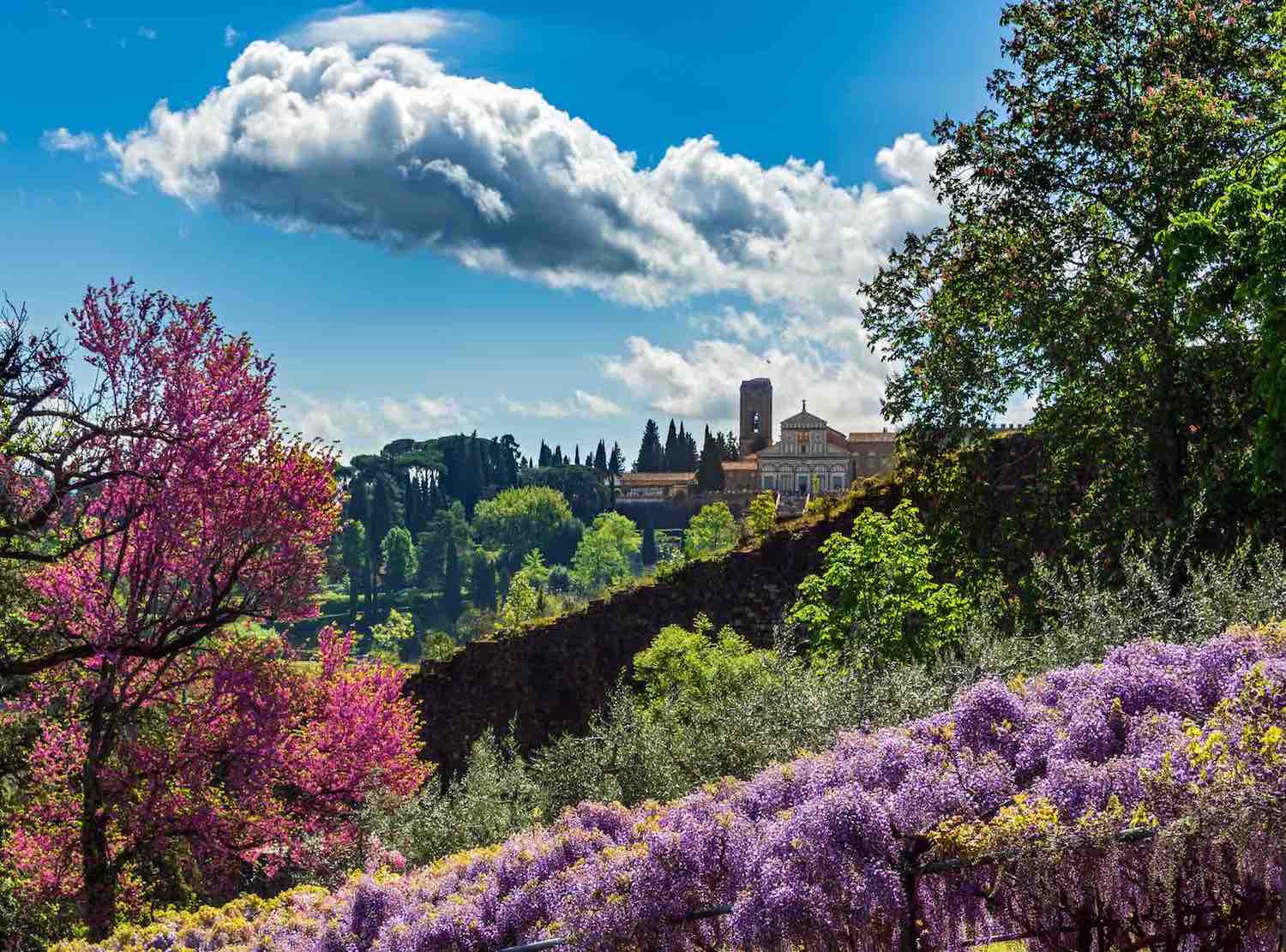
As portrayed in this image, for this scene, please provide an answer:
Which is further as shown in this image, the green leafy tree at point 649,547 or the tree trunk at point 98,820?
the green leafy tree at point 649,547

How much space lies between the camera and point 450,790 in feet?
40.9

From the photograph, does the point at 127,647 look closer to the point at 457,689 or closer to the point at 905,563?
the point at 905,563

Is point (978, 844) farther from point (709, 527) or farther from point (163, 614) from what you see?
point (709, 527)

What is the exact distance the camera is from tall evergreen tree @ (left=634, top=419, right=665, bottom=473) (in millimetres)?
154250

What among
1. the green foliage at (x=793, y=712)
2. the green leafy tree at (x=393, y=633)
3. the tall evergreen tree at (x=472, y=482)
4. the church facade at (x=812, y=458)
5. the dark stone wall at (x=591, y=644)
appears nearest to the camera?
the green foliage at (x=793, y=712)

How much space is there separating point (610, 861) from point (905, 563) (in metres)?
12.4

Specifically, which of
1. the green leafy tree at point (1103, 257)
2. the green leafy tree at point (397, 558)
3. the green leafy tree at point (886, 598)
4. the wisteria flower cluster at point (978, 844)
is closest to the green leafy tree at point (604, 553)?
the green leafy tree at point (397, 558)

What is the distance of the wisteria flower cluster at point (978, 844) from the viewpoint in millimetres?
4961

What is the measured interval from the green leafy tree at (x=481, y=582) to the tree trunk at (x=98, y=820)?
123m

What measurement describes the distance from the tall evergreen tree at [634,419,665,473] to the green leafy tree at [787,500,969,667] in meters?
134

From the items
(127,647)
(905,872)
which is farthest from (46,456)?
(905,872)

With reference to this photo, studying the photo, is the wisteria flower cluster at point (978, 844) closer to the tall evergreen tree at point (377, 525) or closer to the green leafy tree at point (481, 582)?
the green leafy tree at point (481, 582)

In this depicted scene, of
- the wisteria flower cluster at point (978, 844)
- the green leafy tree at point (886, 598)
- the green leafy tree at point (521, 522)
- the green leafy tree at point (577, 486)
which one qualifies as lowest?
the wisteria flower cluster at point (978, 844)

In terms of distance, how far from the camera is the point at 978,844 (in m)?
5.07
